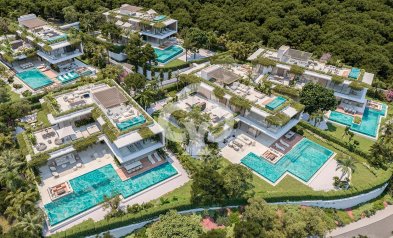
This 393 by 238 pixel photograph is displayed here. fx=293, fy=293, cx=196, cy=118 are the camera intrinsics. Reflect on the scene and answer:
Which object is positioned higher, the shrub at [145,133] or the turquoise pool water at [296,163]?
the shrub at [145,133]

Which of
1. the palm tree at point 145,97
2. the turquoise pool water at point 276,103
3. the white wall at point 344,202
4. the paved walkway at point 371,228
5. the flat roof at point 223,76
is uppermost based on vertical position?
the flat roof at point 223,76

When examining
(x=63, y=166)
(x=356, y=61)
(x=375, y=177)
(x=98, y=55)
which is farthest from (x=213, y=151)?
(x=356, y=61)

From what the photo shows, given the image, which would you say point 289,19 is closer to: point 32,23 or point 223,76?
point 223,76

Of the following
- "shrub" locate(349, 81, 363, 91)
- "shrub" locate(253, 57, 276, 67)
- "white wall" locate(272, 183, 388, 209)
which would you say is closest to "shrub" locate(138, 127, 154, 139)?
"white wall" locate(272, 183, 388, 209)

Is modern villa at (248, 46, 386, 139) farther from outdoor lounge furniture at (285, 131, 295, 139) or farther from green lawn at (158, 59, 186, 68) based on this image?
green lawn at (158, 59, 186, 68)

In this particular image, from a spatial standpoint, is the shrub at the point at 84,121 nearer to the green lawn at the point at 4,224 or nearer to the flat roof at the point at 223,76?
the green lawn at the point at 4,224

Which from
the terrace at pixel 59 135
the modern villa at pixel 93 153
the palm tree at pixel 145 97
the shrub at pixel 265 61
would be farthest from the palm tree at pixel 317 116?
the terrace at pixel 59 135
